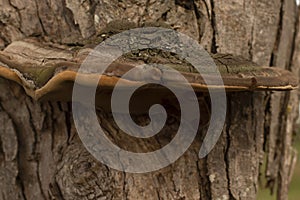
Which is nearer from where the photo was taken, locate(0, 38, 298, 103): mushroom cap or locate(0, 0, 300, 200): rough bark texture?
locate(0, 38, 298, 103): mushroom cap

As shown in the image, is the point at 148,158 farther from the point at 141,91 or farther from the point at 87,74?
the point at 87,74

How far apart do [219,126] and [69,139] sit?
0.48 meters

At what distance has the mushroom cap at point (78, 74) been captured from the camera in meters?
1.33

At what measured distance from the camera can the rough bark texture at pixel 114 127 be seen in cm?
168

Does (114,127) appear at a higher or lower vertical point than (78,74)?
lower

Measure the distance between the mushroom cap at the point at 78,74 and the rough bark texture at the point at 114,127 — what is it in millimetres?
128

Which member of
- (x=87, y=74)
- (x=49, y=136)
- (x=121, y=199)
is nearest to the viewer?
(x=87, y=74)

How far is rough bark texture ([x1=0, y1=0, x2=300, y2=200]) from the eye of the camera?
1.68 metres

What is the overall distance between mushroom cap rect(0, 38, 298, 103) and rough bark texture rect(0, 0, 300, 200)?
13 cm

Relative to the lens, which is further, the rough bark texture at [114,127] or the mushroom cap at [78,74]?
the rough bark texture at [114,127]

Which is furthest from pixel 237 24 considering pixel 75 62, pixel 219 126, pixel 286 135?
pixel 75 62

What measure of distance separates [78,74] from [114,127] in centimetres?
38

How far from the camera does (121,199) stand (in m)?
1.65

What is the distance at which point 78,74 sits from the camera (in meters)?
1.33
